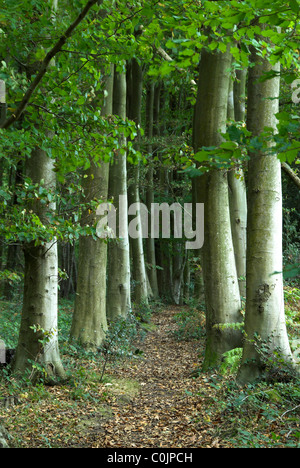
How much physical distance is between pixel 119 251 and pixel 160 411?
22.7 ft

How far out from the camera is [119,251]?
1298 cm

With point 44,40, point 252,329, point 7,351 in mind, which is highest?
point 44,40

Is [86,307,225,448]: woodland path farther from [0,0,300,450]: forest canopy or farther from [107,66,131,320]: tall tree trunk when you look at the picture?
[107,66,131,320]: tall tree trunk

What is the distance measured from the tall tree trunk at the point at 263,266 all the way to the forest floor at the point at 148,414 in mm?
674

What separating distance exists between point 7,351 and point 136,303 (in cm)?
976

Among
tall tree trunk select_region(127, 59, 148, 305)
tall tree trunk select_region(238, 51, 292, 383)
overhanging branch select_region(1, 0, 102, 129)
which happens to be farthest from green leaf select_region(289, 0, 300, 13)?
tall tree trunk select_region(127, 59, 148, 305)

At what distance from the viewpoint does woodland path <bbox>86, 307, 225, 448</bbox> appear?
522cm

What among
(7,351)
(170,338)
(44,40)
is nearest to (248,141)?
(44,40)

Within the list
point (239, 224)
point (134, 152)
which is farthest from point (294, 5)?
point (239, 224)

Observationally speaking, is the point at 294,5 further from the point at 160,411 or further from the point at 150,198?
the point at 150,198

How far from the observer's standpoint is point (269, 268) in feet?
20.9

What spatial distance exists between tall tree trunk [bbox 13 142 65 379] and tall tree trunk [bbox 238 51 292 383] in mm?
3094

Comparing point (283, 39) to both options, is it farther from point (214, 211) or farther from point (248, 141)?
point (214, 211)

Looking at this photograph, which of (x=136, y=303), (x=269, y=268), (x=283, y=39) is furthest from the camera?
(x=136, y=303)
